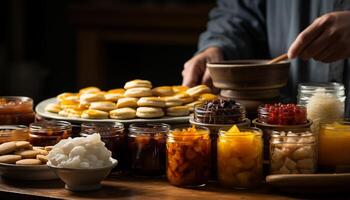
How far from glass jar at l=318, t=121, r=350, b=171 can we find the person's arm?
33.6 inches

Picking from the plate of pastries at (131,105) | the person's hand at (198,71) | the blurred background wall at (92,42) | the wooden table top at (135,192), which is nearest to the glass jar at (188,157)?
the wooden table top at (135,192)

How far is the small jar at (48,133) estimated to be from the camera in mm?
1917

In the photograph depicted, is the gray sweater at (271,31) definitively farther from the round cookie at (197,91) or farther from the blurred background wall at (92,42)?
the blurred background wall at (92,42)

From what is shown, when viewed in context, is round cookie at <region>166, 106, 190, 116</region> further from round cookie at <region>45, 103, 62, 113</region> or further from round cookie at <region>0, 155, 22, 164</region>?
round cookie at <region>0, 155, 22, 164</region>

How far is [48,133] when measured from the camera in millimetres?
1920

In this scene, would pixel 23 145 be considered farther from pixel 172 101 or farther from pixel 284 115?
pixel 284 115

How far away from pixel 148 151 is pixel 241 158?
0.26 meters

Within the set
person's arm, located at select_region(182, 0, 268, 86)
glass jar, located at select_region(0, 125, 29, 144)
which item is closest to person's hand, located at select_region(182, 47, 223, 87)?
person's arm, located at select_region(182, 0, 268, 86)

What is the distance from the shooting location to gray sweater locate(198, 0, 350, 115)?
2648mm

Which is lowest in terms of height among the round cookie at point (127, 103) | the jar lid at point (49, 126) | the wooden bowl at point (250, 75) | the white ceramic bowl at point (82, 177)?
the white ceramic bowl at point (82, 177)

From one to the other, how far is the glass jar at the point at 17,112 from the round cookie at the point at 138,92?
11.7 inches

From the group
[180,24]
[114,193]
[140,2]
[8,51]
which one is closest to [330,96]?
[114,193]

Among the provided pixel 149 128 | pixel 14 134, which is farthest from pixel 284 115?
pixel 14 134

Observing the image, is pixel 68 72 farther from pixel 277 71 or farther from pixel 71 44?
pixel 277 71
